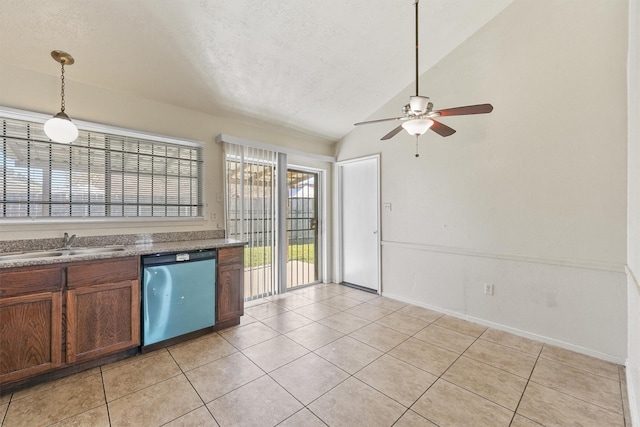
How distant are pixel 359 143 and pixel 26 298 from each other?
4.17m

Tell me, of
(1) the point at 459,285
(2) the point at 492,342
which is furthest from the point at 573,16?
(2) the point at 492,342

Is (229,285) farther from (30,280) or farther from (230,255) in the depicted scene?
(30,280)

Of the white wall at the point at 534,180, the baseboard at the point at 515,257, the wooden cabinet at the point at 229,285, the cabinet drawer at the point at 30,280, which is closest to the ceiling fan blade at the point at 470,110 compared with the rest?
the white wall at the point at 534,180

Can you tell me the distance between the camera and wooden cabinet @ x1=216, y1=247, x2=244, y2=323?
9.80ft

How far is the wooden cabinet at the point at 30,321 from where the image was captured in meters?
1.88

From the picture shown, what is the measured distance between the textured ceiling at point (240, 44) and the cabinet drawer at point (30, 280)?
5.92 feet

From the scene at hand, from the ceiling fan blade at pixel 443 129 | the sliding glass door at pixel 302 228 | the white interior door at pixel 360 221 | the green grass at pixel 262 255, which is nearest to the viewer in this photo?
the ceiling fan blade at pixel 443 129

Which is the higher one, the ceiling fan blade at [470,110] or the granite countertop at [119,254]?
Result: the ceiling fan blade at [470,110]

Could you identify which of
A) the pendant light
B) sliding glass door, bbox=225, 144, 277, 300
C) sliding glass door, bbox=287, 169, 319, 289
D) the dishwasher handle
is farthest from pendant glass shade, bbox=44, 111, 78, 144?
sliding glass door, bbox=287, 169, 319, 289

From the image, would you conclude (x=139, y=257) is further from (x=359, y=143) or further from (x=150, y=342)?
(x=359, y=143)

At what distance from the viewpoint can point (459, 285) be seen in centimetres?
334

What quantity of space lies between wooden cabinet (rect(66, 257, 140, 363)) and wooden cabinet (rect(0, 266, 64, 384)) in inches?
3.0

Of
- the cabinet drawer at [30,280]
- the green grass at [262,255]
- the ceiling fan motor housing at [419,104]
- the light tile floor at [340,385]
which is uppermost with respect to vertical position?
the ceiling fan motor housing at [419,104]

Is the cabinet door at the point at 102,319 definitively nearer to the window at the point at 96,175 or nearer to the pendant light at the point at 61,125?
the window at the point at 96,175
